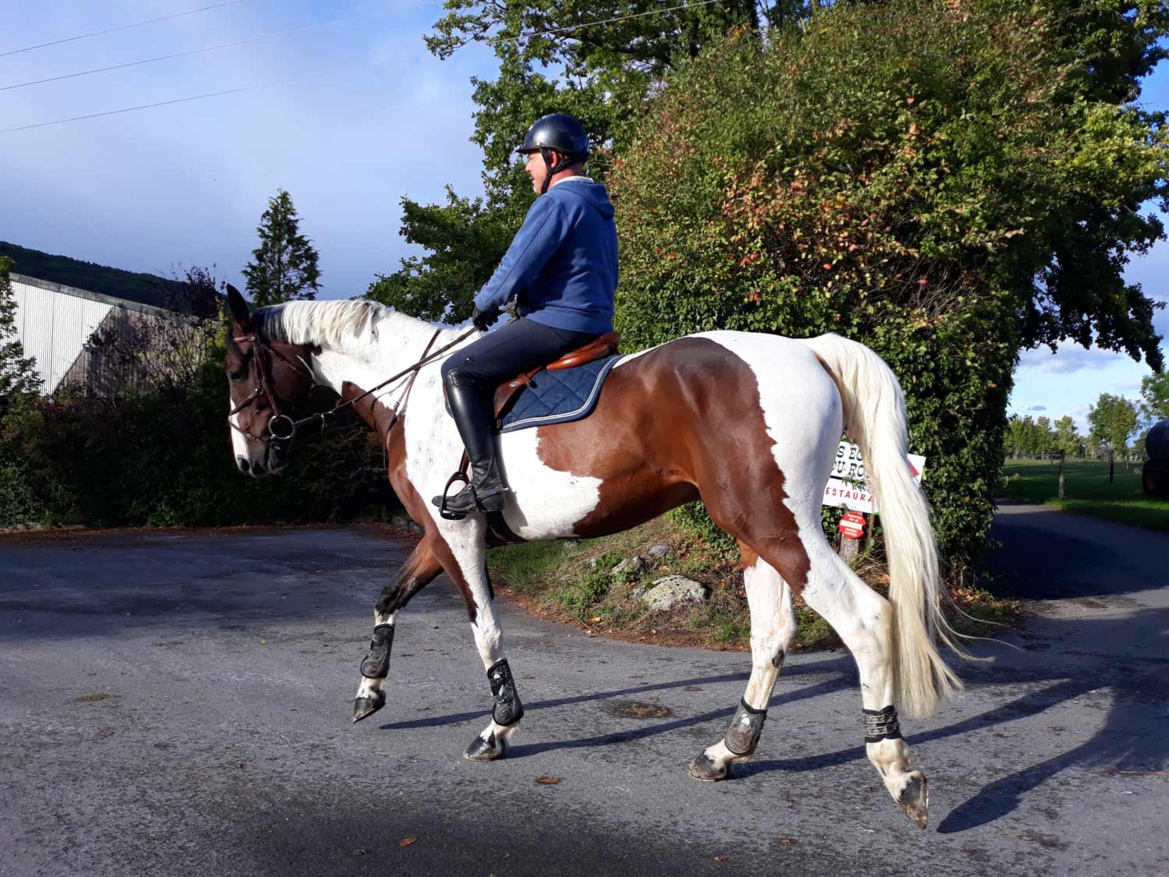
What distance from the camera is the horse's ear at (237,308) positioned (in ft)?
17.1

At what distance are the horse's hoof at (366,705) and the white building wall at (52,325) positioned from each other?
25.4m

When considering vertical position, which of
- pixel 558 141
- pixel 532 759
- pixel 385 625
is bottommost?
pixel 532 759

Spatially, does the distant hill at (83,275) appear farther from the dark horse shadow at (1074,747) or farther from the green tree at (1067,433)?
the green tree at (1067,433)

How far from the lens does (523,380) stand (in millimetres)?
4578

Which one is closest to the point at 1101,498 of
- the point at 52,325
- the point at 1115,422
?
the point at 1115,422

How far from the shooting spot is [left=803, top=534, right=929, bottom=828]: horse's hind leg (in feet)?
12.5

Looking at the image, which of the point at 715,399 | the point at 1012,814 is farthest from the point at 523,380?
the point at 1012,814

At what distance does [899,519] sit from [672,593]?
419 cm

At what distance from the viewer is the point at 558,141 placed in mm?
4691

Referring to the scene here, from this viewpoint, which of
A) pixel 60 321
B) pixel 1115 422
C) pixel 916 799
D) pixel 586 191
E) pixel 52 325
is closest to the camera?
pixel 916 799

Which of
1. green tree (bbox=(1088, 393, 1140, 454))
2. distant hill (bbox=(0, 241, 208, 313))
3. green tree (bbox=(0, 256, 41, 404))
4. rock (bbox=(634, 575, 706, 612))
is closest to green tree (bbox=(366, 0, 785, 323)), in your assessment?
green tree (bbox=(0, 256, 41, 404))

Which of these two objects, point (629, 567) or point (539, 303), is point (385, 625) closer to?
point (539, 303)

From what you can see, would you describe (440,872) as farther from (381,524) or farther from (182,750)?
(381,524)

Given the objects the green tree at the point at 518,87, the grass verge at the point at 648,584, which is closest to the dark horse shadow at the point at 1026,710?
the grass verge at the point at 648,584
